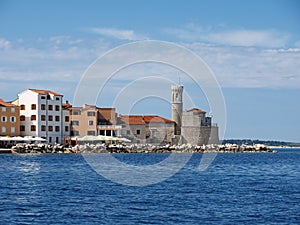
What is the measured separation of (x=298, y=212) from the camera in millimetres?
20500

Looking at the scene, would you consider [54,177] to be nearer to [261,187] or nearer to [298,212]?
[261,187]

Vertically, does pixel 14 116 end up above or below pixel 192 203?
above

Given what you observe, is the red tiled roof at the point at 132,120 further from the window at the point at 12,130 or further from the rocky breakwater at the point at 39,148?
the window at the point at 12,130

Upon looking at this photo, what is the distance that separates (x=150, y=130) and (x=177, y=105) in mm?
8613

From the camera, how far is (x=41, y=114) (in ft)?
262

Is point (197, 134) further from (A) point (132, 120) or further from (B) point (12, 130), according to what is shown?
(B) point (12, 130)

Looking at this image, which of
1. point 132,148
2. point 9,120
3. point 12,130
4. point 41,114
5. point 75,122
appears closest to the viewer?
point 9,120

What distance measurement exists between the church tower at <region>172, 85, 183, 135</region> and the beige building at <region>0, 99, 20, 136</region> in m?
30.1

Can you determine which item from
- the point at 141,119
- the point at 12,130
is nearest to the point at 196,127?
the point at 141,119

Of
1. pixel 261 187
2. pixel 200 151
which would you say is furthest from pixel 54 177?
pixel 200 151

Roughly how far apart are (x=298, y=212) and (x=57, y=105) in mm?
64908

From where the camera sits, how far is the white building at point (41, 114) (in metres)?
79.3

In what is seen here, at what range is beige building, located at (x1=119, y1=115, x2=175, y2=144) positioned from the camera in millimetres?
92812

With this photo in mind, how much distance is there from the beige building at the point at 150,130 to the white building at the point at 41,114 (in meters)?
13.3
